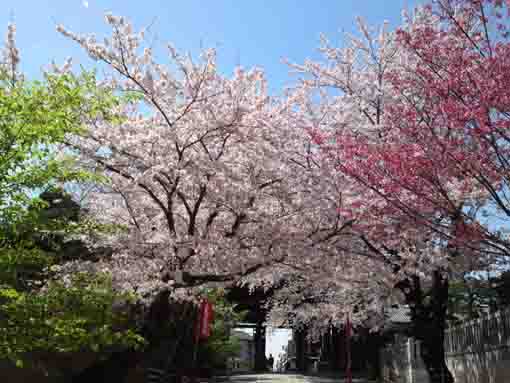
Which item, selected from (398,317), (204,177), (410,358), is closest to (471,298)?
(398,317)

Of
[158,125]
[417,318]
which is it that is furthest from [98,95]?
[417,318]

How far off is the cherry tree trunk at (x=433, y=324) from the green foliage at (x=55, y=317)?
23.6 ft

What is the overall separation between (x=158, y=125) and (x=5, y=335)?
428cm

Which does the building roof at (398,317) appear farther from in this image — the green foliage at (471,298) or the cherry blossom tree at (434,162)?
the cherry blossom tree at (434,162)

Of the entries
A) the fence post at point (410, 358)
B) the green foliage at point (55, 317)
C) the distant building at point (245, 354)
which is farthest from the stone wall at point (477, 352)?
the distant building at point (245, 354)

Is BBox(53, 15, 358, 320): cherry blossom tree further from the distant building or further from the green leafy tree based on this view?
the distant building

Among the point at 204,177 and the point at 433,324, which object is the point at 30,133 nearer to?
the point at 204,177

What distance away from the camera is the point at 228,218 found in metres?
10.7

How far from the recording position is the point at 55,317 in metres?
7.23

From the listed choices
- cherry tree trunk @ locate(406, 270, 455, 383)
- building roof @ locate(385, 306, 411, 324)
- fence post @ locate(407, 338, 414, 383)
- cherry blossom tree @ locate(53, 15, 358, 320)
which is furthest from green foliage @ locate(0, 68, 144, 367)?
building roof @ locate(385, 306, 411, 324)

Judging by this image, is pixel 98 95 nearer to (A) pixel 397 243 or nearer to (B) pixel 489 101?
(B) pixel 489 101

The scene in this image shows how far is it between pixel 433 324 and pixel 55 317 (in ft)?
28.7

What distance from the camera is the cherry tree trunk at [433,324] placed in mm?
12086

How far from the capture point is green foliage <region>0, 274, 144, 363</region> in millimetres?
6730
